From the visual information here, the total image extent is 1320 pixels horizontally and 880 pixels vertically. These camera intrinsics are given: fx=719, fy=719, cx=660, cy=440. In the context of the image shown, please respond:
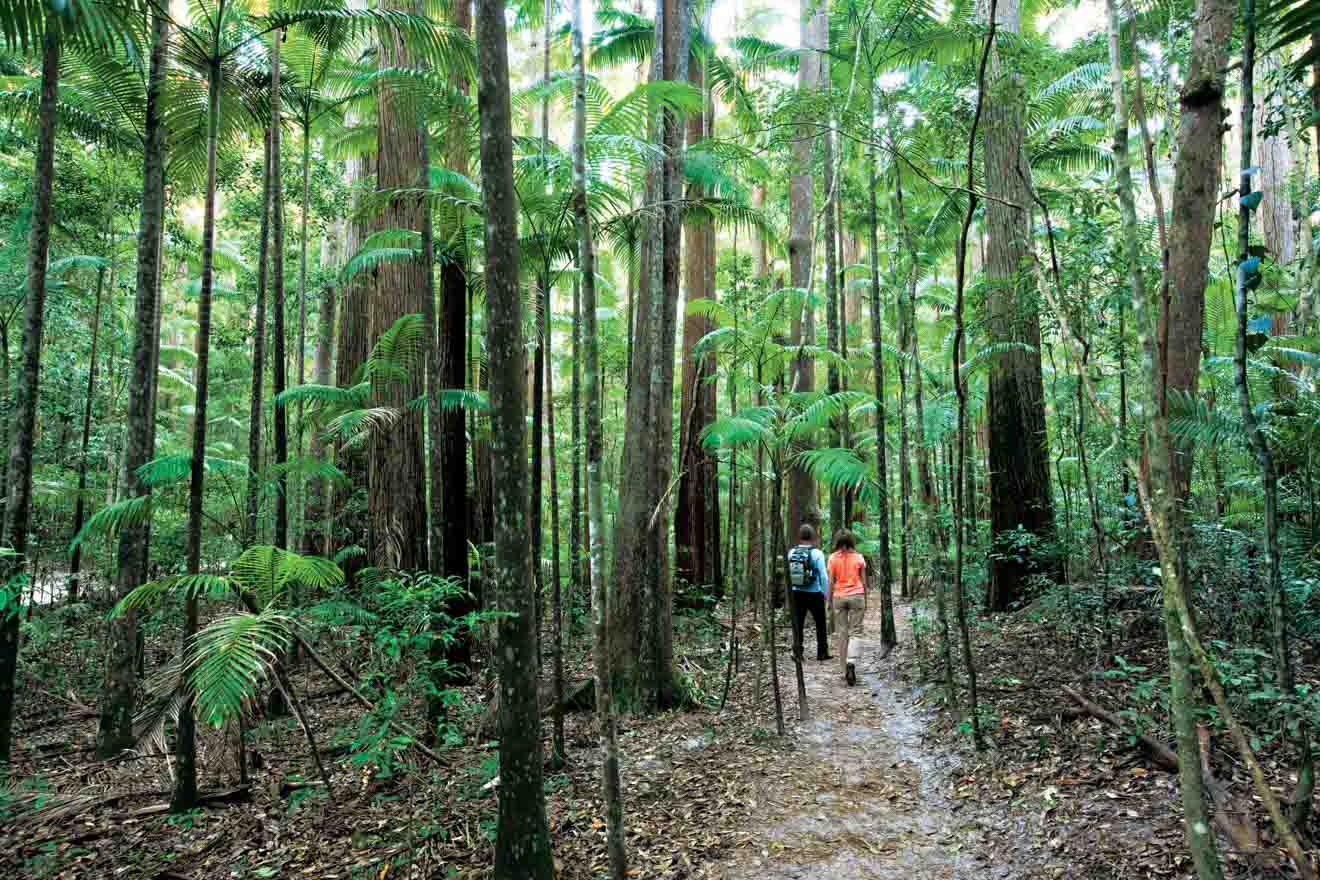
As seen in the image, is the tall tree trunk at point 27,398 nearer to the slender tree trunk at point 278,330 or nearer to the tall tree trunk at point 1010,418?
the slender tree trunk at point 278,330

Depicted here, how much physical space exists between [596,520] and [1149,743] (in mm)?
3343

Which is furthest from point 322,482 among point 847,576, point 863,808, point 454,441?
point 863,808

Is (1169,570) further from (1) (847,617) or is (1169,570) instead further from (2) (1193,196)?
(1) (847,617)

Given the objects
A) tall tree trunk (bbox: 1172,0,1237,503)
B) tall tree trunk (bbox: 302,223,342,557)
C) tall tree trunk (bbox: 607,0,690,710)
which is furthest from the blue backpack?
tall tree trunk (bbox: 302,223,342,557)

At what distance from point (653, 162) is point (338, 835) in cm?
593

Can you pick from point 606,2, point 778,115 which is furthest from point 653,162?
point 606,2

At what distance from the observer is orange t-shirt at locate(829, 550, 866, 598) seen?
8242 millimetres

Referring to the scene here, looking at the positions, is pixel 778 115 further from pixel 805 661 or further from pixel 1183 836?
pixel 805 661

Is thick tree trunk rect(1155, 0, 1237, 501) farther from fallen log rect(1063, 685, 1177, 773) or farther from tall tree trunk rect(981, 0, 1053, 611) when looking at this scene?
tall tree trunk rect(981, 0, 1053, 611)

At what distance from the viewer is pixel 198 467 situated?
4.50m

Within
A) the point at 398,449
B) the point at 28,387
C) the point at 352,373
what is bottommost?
the point at 398,449

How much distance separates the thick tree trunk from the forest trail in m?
2.51

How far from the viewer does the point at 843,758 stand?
18.8ft

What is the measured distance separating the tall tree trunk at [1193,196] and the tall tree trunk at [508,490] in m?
3.73
